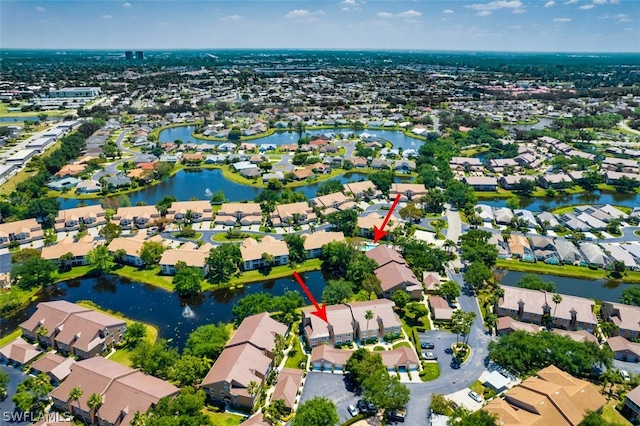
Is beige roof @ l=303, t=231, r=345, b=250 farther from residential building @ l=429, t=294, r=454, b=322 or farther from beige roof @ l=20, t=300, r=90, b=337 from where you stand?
beige roof @ l=20, t=300, r=90, b=337

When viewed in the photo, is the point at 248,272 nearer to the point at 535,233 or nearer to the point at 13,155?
the point at 535,233

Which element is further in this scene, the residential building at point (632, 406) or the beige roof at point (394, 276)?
the beige roof at point (394, 276)

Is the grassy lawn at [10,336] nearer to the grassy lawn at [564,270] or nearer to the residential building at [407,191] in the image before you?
the grassy lawn at [564,270]

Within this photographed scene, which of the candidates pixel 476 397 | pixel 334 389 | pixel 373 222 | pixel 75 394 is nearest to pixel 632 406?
pixel 476 397

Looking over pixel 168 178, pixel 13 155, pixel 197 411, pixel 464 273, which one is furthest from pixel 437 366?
pixel 13 155

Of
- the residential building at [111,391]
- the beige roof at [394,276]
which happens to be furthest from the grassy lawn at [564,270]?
the residential building at [111,391]

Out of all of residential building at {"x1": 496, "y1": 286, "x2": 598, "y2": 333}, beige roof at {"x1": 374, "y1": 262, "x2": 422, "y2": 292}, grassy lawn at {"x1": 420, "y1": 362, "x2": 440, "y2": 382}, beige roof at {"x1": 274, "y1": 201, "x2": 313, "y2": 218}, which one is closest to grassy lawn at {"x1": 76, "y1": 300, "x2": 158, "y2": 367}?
beige roof at {"x1": 374, "y1": 262, "x2": 422, "y2": 292}
